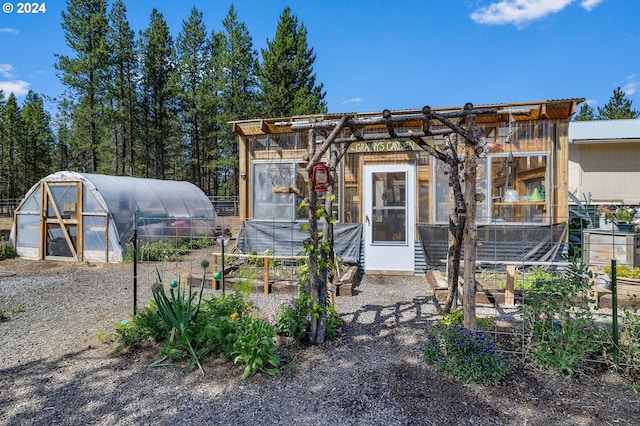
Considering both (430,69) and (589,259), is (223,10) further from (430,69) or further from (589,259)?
(589,259)

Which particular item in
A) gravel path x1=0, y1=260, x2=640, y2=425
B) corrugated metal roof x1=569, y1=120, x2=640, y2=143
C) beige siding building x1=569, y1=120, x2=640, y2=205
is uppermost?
corrugated metal roof x1=569, y1=120, x2=640, y2=143

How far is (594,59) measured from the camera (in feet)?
49.8

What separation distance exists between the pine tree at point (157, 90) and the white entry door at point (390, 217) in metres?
20.4

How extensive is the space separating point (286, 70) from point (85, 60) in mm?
11152

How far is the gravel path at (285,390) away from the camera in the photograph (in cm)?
235

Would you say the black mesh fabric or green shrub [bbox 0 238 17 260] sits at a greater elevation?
the black mesh fabric

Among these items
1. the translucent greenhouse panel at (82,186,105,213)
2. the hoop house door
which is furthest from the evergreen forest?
the hoop house door

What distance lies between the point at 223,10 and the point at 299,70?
279 inches

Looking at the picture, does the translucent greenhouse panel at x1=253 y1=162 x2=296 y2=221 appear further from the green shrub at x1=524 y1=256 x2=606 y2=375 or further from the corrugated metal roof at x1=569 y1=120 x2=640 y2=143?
the corrugated metal roof at x1=569 y1=120 x2=640 y2=143

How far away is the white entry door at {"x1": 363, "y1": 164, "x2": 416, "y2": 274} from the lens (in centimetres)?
700

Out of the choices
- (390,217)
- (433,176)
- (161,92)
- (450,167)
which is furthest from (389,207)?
(161,92)

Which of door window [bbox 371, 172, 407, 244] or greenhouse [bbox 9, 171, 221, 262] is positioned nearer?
door window [bbox 371, 172, 407, 244]

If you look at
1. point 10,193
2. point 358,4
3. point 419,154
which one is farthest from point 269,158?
point 10,193

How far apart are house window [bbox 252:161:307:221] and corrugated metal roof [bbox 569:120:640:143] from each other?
38.5 feet
